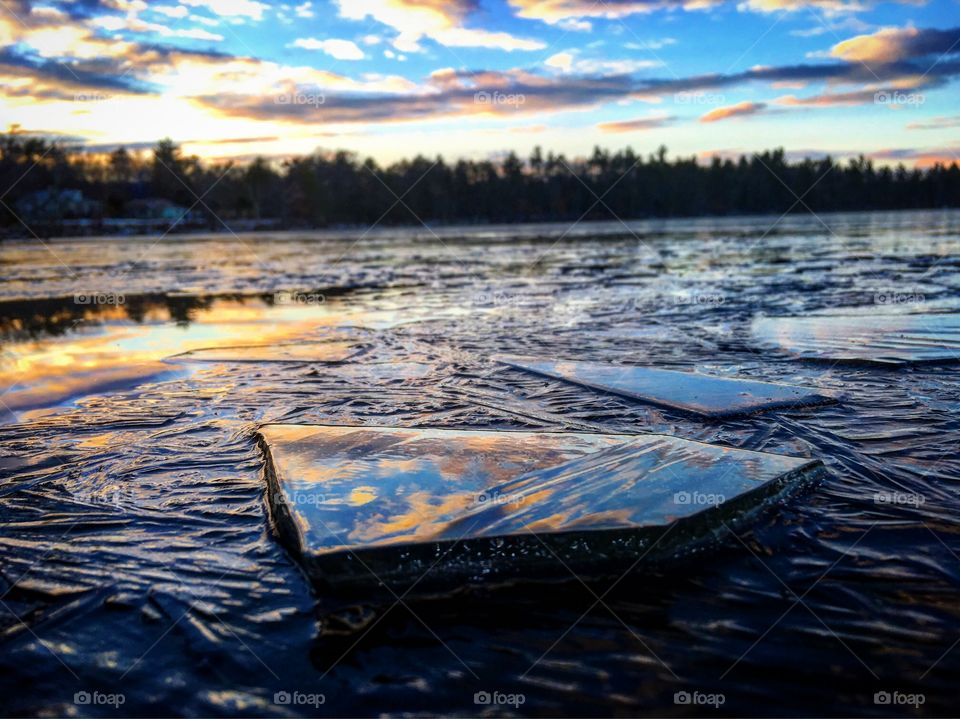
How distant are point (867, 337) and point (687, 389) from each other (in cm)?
323

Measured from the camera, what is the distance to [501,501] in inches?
125

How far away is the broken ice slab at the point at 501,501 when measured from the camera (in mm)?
2787

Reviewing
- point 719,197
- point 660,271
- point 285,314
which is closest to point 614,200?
Result: point 719,197

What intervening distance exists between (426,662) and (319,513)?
0.95 metres

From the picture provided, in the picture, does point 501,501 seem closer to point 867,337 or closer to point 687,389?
point 687,389

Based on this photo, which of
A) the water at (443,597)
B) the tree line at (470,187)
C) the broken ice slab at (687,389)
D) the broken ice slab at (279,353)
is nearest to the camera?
the water at (443,597)

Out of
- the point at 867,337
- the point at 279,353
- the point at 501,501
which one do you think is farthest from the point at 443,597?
the point at 867,337

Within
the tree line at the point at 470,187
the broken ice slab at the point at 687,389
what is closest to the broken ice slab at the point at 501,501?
the broken ice slab at the point at 687,389

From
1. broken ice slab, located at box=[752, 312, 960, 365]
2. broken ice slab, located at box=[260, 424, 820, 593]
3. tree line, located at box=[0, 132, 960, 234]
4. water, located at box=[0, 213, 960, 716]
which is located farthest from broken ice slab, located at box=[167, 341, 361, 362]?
tree line, located at box=[0, 132, 960, 234]

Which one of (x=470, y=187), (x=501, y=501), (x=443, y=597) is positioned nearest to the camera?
(x=443, y=597)

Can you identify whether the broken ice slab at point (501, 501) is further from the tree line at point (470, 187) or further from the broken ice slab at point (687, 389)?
the tree line at point (470, 187)

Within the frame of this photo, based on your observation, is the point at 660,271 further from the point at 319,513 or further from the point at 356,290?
the point at 319,513

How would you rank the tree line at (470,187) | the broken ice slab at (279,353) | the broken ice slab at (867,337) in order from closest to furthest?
the broken ice slab at (867,337) → the broken ice slab at (279,353) → the tree line at (470,187)

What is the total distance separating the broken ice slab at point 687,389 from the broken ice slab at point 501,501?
3.62 feet
